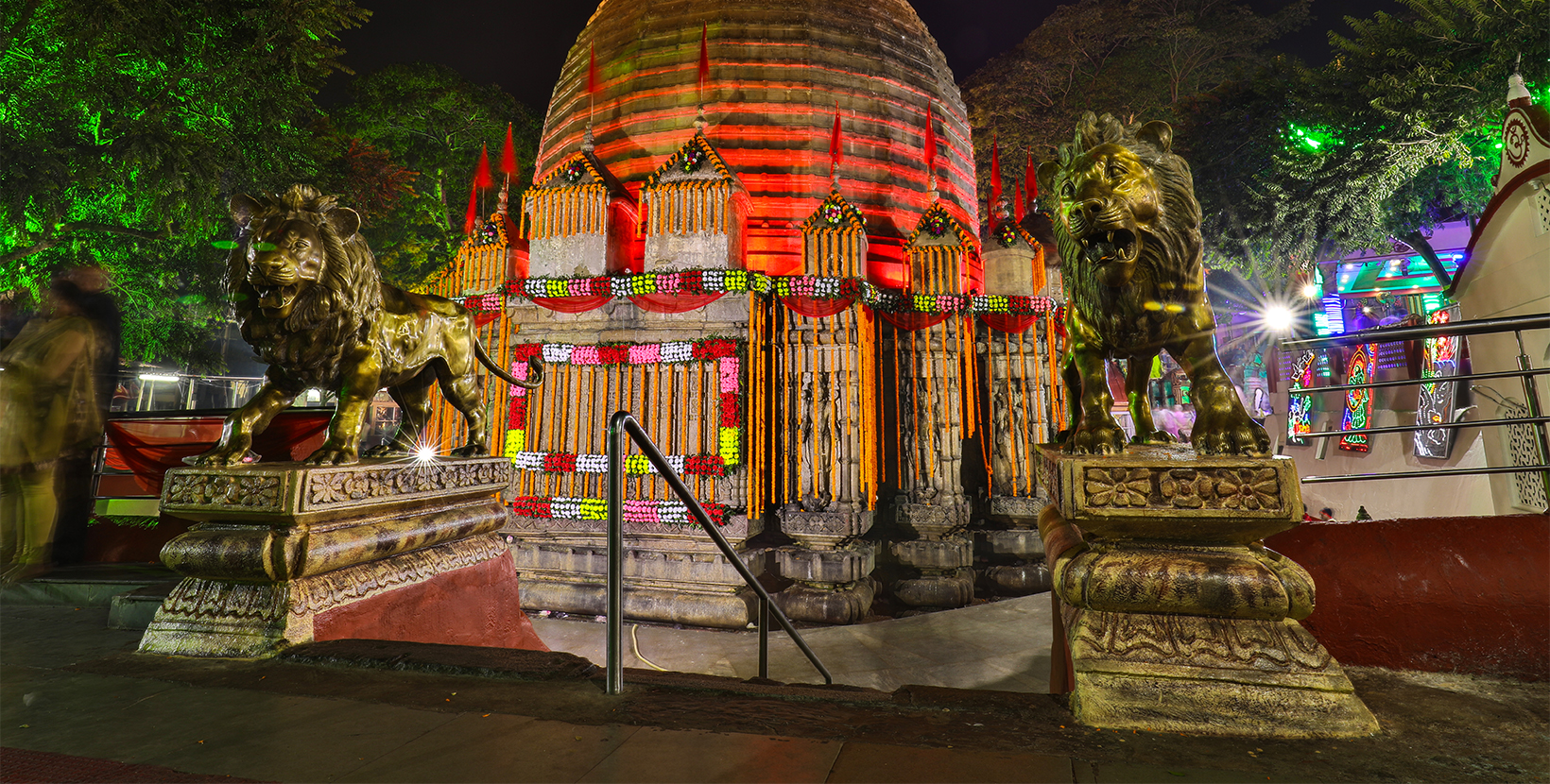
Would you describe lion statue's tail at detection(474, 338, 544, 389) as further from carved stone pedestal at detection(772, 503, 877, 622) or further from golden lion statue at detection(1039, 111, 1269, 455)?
golden lion statue at detection(1039, 111, 1269, 455)

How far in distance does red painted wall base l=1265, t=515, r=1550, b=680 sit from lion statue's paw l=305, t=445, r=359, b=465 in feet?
15.0

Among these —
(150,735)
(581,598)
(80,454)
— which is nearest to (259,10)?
(80,454)

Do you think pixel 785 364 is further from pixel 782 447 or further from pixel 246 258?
pixel 246 258

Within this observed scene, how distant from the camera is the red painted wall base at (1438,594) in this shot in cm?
235

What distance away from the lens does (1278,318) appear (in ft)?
56.3

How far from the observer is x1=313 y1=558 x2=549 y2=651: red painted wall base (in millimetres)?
3092

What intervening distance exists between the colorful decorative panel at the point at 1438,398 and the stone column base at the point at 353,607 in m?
13.6

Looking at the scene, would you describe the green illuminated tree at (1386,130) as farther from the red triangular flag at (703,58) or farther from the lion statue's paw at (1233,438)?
the lion statue's paw at (1233,438)

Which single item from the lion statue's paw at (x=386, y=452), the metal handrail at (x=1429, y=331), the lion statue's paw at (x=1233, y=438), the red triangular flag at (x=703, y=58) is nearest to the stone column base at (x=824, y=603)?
the lion statue's paw at (x=386, y=452)

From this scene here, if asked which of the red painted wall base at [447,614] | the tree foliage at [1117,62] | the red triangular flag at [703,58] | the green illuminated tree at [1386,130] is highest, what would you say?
the tree foliage at [1117,62]

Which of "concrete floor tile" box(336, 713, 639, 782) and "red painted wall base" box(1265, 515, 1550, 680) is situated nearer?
"concrete floor tile" box(336, 713, 639, 782)

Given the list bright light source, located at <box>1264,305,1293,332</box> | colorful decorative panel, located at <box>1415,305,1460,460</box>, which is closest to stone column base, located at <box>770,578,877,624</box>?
colorful decorative panel, located at <box>1415,305,1460,460</box>

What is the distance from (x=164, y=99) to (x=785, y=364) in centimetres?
896

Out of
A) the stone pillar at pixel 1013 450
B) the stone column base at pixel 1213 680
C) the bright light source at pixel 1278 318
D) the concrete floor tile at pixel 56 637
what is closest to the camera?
the stone column base at pixel 1213 680
